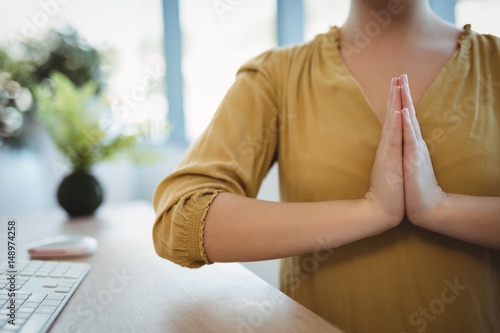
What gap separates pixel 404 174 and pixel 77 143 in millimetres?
1270

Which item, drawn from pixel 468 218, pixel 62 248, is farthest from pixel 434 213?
pixel 62 248

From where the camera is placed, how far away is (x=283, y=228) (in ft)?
2.12

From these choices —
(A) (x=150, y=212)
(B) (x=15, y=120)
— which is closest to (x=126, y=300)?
(A) (x=150, y=212)

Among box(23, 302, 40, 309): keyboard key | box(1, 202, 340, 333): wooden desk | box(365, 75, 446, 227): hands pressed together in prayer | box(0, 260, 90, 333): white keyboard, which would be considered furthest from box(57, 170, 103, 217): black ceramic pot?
box(365, 75, 446, 227): hands pressed together in prayer

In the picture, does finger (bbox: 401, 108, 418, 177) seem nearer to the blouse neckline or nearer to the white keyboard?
the blouse neckline

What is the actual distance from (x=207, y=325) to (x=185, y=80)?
202 centimetres

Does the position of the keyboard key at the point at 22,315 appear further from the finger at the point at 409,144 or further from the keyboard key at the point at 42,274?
the finger at the point at 409,144

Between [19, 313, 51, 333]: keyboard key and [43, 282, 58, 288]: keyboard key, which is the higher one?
[19, 313, 51, 333]: keyboard key

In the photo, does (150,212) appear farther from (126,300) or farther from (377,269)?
(377,269)

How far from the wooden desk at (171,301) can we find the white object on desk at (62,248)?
0.03 m

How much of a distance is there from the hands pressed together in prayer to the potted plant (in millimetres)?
1193

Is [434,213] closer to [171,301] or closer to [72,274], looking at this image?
[171,301]

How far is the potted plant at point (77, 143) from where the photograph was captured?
1.51 m

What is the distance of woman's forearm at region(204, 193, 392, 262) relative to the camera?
64 centimetres
